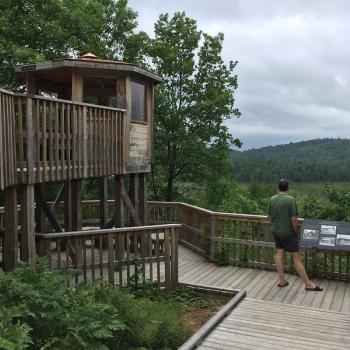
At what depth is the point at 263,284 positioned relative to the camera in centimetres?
791

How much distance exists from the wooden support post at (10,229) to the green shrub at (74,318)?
32.4 inches

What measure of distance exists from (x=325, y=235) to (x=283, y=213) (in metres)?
1.23

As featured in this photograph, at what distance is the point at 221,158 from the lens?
59.6ft

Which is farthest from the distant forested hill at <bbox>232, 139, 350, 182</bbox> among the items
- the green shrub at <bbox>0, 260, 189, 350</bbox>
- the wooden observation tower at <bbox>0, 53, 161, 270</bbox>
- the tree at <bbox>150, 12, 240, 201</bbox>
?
the green shrub at <bbox>0, 260, 189, 350</bbox>

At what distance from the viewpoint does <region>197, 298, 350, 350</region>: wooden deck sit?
5082mm

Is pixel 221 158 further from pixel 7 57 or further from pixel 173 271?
pixel 173 271

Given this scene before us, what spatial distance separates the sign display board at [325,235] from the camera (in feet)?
26.0

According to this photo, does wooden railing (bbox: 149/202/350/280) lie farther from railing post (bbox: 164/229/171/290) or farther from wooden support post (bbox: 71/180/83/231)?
wooden support post (bbox: 71/180/83/231)

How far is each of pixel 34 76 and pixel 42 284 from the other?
5.86m

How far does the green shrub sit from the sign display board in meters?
3.65

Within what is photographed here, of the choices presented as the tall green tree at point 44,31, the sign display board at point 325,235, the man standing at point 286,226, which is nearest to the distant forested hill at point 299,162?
the tall green tree at point 44,31

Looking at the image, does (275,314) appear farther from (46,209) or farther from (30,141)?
(46,209)

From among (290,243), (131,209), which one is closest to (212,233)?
(131,209)

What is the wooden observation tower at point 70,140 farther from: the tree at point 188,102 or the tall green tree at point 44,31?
the tree at point 188,102
